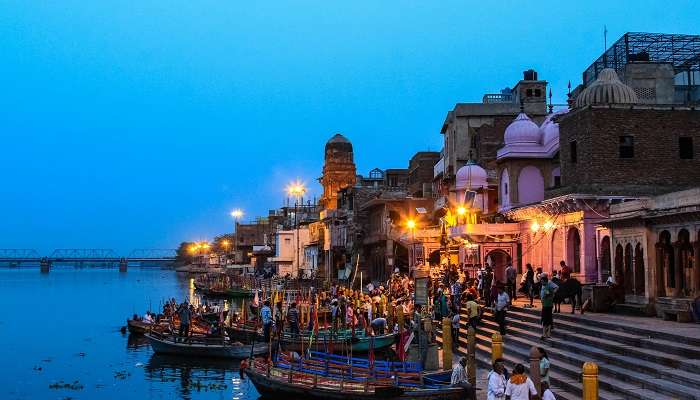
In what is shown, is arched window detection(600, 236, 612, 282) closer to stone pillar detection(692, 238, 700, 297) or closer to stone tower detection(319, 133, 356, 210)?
stone pillar detection(692, 238, 700, 297)

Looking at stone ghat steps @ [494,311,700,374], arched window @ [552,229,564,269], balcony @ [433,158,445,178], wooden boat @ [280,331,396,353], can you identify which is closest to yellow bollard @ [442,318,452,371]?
stone ghat steps @ [494,311,700,374]

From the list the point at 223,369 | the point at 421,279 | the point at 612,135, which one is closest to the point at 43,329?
the point at 223,369

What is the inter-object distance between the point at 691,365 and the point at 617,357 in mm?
2228

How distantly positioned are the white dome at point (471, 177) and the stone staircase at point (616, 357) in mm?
19910

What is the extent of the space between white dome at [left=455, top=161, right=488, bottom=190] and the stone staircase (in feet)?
65.3

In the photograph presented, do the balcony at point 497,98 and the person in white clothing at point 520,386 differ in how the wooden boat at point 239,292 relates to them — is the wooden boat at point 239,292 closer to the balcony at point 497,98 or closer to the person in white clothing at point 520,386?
the balcony at point 497,98

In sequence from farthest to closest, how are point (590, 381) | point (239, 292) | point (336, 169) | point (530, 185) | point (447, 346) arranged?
point (336, 169) < point (239, 292) < point (530, 185) < point (447, 346) < point (590, 381)

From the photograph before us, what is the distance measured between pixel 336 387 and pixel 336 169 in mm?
78117

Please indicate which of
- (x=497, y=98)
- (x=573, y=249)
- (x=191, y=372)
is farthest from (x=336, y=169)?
(x=573, y=249)

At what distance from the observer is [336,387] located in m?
19.5

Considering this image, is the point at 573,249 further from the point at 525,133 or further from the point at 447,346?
the point at 447,346

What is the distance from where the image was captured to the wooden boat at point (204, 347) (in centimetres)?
3173

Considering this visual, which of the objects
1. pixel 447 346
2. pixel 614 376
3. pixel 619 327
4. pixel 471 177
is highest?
pixel 471 177

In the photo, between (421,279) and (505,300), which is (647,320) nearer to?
(505,300)
